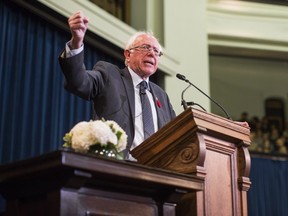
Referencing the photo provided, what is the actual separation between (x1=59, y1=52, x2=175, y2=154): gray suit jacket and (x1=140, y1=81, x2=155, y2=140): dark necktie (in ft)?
0.20

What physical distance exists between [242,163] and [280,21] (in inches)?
257

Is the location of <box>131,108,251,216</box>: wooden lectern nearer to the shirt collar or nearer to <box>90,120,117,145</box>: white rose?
<box>90,120,117,145</box>: white rose

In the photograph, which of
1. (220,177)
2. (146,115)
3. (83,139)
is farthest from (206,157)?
(83,139)

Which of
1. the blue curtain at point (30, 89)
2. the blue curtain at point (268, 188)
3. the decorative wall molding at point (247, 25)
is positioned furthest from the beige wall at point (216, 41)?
the blue curtain at point (268, 188)

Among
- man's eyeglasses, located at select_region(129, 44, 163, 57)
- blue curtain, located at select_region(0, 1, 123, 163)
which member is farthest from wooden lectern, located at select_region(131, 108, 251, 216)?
blue curtain, located at select_region(0, 1, 123, 163)

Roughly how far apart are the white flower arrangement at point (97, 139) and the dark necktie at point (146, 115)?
0.78 m

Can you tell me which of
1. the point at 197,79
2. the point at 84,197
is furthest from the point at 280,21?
the point at 84,197

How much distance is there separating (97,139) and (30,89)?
3655 mm

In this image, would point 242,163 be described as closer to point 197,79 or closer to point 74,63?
point 74,63

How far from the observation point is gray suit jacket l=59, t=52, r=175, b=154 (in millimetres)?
3066

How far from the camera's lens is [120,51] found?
22.7ft

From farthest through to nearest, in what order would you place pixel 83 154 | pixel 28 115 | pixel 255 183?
pixel 255 183, pixel 28 115, pixel 83 154

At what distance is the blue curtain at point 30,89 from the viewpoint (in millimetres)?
5633

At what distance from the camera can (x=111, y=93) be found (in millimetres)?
3324
